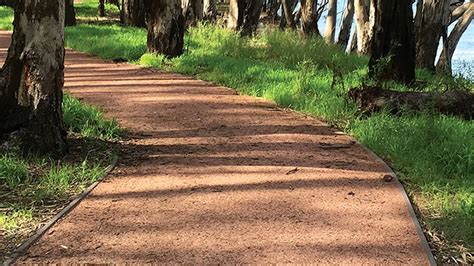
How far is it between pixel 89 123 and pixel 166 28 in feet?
20.0

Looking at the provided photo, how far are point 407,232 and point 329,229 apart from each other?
0.59m

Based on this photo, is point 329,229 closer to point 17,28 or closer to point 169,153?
point 169,153

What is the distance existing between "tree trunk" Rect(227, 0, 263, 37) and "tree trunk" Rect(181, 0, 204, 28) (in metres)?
1.62

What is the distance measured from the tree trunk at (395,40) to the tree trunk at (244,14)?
6.75 meters

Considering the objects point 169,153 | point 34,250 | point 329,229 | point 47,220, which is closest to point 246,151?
point 169,153

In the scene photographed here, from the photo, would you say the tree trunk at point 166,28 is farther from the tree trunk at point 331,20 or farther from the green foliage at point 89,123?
the tree trunk at point 331,20

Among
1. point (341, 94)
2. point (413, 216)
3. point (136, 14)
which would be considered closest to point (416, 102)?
point (341, 94)

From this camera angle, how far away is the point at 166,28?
489 inches

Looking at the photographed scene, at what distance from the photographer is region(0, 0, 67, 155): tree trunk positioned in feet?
17.9

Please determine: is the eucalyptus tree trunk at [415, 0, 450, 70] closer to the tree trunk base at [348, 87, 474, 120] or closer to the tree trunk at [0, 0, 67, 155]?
the tree trunk base at [348, 87, 474, 120]

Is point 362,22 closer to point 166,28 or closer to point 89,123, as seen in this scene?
point 166,28

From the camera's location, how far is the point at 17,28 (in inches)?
219

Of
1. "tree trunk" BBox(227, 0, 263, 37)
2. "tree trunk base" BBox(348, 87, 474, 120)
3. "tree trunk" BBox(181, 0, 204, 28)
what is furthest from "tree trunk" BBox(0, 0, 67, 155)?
"tree trunk" BBox(181, 0, 204, 28)

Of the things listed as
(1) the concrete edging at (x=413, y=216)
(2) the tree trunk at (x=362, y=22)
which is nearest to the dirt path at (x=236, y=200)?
(1) the concrete edging at (x=413, y=216)
